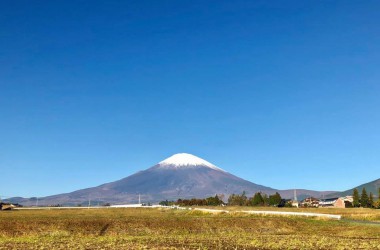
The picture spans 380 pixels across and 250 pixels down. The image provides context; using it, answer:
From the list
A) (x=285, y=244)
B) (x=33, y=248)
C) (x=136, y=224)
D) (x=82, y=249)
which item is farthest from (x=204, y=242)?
(x=136, y=224)

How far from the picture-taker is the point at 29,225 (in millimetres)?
54906

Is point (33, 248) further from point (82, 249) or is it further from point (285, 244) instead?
point (285, 244)

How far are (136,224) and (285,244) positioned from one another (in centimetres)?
2445

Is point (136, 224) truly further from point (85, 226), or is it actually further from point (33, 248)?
point (33, 248)

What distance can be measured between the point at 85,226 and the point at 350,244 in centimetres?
3179

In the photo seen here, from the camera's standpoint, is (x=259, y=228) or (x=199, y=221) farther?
(x=199, y=221)

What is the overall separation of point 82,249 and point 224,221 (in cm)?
3138

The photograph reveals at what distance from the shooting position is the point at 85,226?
55.9 metres

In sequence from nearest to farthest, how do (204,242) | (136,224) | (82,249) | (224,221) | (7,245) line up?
(82,249)
(7,245)
(204,242)
(136,224)
(224,221)

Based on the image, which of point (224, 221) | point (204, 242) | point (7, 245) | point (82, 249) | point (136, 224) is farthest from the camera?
point (224, 221)

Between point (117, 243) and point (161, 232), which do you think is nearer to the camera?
point (117, 243)

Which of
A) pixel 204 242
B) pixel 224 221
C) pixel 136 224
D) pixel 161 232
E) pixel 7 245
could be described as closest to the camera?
pixel 7 245

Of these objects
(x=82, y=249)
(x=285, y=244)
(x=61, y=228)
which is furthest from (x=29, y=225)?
(x=285, y=244)

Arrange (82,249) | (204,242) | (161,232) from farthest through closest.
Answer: (161,232), (204,242), (82,249)
